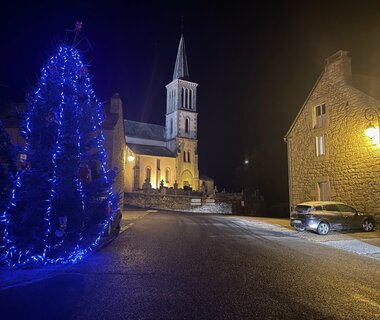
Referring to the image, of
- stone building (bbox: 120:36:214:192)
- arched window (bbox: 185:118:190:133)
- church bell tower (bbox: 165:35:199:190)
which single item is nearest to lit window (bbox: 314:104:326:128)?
stone building (bbox: 120:36:214:192)

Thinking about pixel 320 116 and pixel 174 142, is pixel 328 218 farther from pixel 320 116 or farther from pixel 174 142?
pixel 174 142

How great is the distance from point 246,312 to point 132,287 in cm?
222

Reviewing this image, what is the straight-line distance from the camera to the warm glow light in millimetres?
14657

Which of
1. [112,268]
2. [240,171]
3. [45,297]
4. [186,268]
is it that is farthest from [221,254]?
[240,171]

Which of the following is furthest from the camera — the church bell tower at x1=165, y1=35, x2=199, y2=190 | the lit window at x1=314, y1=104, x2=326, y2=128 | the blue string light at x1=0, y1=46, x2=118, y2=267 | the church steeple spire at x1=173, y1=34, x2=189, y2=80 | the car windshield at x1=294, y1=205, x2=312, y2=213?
the church steeple spire at x1=173, y1=34, x2=189, y2=80

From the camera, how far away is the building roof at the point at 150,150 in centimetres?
5710

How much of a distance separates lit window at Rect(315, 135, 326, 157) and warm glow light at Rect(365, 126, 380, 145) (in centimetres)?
388

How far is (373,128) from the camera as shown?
1462cm

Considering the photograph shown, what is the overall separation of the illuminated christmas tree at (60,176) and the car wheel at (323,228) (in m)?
9.33

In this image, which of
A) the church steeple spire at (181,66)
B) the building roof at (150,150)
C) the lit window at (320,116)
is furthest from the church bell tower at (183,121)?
the lit window at (320,116)

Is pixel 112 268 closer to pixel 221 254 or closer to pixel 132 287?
pixel 132 287

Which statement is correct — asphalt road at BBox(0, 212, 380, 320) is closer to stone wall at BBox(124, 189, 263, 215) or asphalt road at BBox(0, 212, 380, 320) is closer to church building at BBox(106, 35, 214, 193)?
stone wall at BBox(124, 189, 263, 215)

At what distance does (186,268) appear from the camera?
721 cm

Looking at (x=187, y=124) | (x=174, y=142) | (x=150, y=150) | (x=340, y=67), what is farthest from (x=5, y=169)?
(x=187, y=124)
